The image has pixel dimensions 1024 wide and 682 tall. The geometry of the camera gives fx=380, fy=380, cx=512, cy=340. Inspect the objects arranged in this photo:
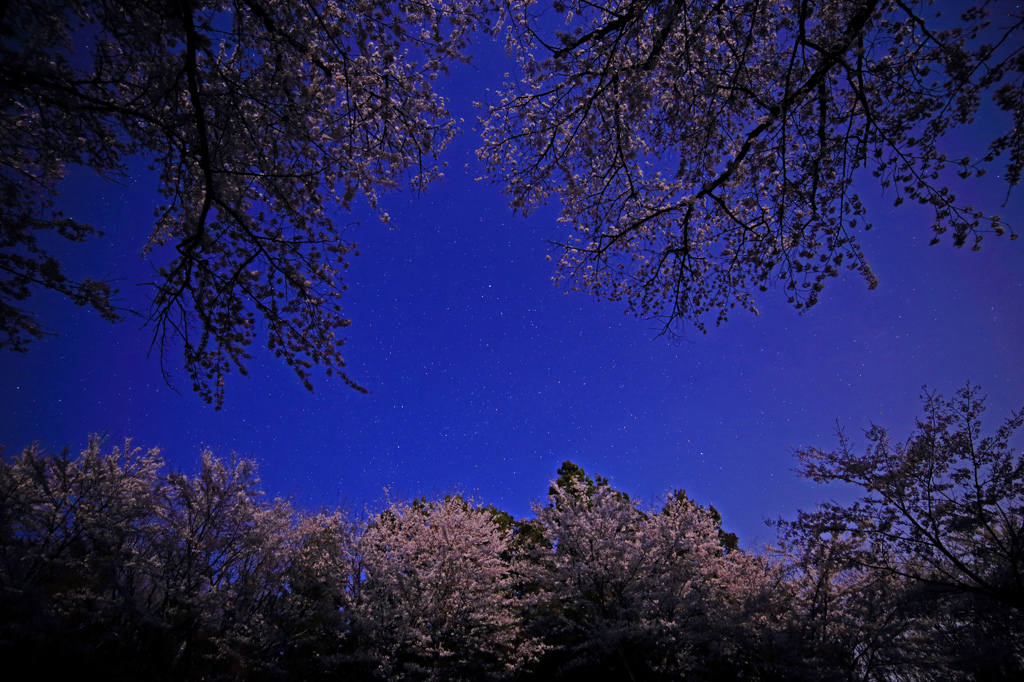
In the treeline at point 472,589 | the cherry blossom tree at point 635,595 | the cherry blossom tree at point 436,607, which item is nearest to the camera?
the treeline at point 472,589

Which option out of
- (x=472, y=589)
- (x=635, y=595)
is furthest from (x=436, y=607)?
(x=635, y=595)

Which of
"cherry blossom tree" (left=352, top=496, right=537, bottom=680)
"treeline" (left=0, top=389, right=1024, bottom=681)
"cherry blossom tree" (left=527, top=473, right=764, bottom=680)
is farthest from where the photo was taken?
"cherry blossom tree" (left=527, top=473, right=764, bottom=680)

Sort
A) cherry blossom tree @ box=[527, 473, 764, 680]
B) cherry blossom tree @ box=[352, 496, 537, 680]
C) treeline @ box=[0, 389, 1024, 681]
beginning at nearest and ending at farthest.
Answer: treeline @ box=[0, 389, 1024, 681], cherry blossom tree @ box=[352, 496, 537, 680], cherry blossom tree @ box=[527, 473, 764, 680]

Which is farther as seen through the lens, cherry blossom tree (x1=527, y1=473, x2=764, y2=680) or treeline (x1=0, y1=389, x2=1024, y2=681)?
cherry blossom tree (x1=527, y1=473, x2=764, y2=680)

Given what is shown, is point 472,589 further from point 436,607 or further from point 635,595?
point 635,595

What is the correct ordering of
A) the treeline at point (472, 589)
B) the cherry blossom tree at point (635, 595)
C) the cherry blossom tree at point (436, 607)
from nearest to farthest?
the treeline at point (472, 589)
the cherry blossom tree at point (436, 607)
the cherry blossom tree at point (635, 595)

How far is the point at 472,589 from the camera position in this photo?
11430 millimetres

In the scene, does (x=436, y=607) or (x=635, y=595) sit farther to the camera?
(x=635, y=595)

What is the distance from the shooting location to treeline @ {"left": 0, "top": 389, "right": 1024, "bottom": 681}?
7.73 meters

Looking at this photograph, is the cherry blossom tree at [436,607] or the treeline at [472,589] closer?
the treeline at [472,589]

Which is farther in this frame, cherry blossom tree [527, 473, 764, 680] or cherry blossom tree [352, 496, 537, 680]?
cherry blossom tree [527, 473, 764, 680]

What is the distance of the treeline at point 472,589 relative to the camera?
7.73 meters

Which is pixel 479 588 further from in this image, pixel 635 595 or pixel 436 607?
pixel 635 595

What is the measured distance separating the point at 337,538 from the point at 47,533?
20.0 feet
